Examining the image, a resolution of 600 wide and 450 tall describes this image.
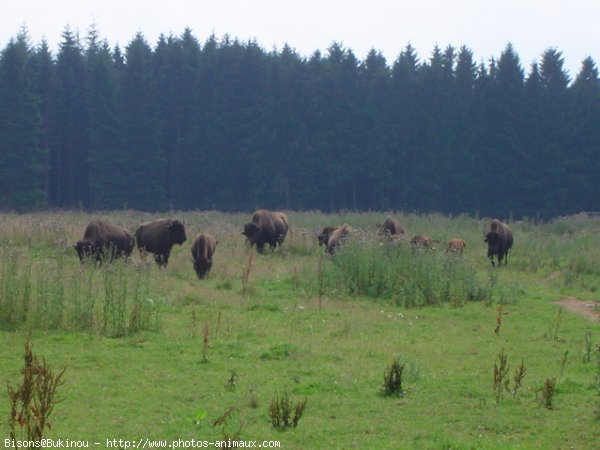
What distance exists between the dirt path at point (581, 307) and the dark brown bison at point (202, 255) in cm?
991

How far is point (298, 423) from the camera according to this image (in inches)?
383

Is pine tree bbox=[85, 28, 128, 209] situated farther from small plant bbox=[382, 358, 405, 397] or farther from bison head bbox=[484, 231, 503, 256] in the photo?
small plant bbox=[382, 358, 405, 397]

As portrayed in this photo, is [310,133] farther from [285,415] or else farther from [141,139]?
[285,415]

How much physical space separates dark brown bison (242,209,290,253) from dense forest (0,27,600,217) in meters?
32.9

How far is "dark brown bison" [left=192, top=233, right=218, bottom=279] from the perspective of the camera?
2435cm

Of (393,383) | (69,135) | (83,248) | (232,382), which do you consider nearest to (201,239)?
(83,248)

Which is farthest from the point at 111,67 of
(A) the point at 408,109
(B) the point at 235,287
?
(B) the point at 235,287

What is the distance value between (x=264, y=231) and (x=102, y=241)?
8680 millimetres

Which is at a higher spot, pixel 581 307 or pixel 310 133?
pixel 310 133

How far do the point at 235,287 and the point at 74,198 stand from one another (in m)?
49.0

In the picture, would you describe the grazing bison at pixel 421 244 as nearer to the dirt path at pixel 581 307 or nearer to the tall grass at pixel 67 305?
the dirt path at pixel 581 307

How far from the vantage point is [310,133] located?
6844 cm

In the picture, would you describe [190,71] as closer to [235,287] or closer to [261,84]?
[261,84]

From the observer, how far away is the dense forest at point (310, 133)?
66000 mm
